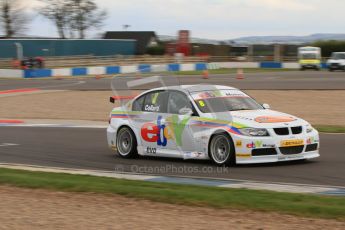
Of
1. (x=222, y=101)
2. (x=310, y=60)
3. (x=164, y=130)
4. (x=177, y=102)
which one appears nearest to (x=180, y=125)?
(x=164, y=130)

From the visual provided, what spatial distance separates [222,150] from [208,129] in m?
0.47

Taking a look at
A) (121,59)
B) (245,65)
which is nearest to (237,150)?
(121,59)

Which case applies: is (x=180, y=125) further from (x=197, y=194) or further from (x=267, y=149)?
(x=197, y=194)

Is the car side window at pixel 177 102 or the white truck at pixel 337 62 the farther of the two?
the white truck at pixel 337 62

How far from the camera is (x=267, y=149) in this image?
11.2 meters

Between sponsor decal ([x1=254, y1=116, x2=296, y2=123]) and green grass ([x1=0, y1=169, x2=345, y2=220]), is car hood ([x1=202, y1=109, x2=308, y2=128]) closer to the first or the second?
sponsor decal ([x1=254, y1=116, x2=296, y2=123])

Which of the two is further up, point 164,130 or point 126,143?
point 164,130

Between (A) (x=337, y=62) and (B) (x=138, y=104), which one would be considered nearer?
(B) (x=138, y=104)

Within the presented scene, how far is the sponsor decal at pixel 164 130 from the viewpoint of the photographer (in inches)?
478

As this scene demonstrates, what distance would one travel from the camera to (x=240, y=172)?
10859mm

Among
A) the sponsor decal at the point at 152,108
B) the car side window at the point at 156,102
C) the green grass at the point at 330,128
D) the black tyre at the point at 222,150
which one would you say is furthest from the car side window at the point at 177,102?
the green grass at the point at 330,128

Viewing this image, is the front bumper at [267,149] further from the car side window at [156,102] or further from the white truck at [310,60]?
the white truck at [310,60]

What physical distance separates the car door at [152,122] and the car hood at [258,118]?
119 centimetres

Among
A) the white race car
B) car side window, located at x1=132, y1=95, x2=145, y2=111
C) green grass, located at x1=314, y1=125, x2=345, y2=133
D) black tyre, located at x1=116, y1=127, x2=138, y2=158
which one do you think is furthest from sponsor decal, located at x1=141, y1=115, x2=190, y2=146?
green grass, located at x1=314, y1=125, x2=345, y2=133
